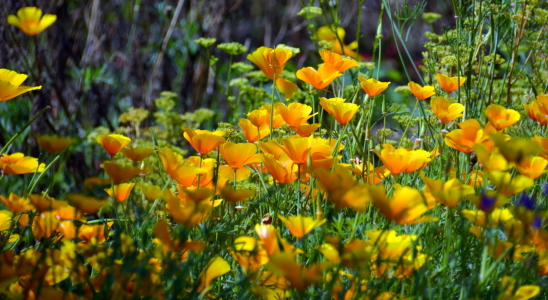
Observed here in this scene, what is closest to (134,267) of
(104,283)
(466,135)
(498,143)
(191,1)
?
(104,283)

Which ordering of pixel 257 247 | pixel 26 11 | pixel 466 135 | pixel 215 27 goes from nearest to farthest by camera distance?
pixel 257 247, pixel 466 135, pixel 26 11, pixel 215 27

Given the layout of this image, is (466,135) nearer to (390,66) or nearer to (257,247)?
(257,247)

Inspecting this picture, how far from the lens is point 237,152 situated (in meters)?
1.26

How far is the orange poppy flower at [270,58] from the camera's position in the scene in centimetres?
144

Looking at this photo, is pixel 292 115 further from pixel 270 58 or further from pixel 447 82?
pixel 447 82

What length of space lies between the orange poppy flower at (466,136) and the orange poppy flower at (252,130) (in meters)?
0.42

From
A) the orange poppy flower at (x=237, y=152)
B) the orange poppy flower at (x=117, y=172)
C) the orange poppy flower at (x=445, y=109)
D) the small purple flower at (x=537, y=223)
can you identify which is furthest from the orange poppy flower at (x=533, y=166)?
the orange poppy flower at (x=117, y=172)

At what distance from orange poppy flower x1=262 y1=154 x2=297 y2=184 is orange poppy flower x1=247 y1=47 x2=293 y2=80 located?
279mm

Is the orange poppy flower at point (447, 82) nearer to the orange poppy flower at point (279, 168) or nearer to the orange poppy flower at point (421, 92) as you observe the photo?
the orange poppy flower at point (421, 92)

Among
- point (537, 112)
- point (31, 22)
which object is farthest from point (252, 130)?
point (31, 22)

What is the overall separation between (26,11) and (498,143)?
A: 1.42m

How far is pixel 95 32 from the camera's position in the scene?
3.37 meters

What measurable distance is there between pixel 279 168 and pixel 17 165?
1.71ft

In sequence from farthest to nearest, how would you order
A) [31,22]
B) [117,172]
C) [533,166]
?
[31,22], [533,166], [117,172]
